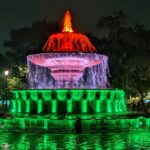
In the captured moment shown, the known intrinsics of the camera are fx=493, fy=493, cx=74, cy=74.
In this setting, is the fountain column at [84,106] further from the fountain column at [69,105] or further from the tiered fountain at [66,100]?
the fountain column at [69,105]

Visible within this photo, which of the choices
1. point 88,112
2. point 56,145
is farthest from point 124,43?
point 56,145

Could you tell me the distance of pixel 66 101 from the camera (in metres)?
21.9

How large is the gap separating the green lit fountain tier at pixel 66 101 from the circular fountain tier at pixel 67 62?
261cm

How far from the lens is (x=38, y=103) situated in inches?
870

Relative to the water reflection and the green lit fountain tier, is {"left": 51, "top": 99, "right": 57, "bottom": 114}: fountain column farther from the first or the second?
the water reflection

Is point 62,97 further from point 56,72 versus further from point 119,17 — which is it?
point 119,17

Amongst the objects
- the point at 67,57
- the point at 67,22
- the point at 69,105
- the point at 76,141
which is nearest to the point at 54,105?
the point at 69,105

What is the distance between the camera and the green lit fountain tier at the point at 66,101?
21844 mm

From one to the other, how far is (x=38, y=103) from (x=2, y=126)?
7.59 feet

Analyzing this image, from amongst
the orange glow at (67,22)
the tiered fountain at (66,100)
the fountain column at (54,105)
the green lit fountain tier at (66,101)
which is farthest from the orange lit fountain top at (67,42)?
the fountain column at (54,105)

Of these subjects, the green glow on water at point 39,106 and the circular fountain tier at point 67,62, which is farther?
the circular fountain tier at point 67,62

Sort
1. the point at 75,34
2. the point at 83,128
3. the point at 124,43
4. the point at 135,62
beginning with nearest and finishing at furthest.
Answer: the point at 83,128 < the point at 75,34 < the point at 135,62 < the point at 124,43

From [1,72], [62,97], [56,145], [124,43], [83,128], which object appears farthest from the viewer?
[1,72]

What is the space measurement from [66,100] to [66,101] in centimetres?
4
